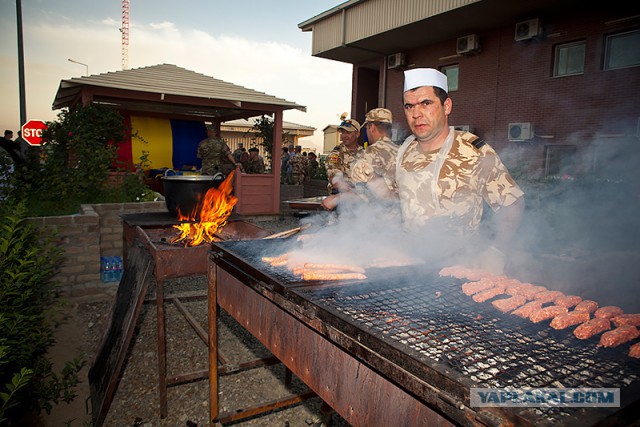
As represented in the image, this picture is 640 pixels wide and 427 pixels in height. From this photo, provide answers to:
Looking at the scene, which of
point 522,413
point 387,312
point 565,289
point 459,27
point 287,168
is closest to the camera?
point 522,413

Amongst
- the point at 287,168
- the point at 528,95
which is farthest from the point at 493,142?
the point at 287,168

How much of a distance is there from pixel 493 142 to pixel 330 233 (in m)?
12.4

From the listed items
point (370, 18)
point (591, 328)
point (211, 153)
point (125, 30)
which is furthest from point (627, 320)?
point (125, 30)

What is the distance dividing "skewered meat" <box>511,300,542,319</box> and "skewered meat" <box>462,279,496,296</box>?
21 centimetres

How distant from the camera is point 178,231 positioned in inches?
199

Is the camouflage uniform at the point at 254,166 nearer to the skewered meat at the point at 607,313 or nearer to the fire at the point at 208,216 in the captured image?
the fire at the point at 208,216

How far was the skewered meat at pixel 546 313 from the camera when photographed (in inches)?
62.6

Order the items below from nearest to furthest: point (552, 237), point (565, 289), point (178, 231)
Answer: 1. point (565, 289)
2. point (178, 231)
3. point (552, 237)

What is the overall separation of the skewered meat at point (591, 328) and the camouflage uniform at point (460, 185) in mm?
1292

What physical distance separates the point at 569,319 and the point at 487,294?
0.34m

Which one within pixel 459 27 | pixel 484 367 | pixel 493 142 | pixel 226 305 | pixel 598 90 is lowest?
pixel 226 305

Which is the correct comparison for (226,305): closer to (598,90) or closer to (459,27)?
(598,90)

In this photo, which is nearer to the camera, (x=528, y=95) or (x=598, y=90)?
(x=598, y=90)

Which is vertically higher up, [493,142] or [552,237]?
[493,142]
